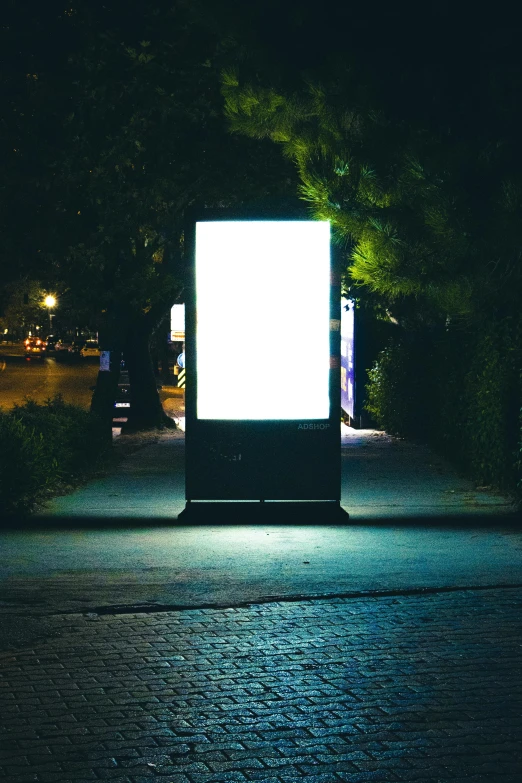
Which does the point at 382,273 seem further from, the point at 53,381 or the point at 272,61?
the point at 53,381

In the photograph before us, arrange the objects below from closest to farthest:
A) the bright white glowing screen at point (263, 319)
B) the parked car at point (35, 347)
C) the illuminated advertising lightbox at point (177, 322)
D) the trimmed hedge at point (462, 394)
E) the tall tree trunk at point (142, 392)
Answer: the bright white glowing screen at point (263, 319), the trimmed hedge at point (462, 394), the tall tree trunk at point (142, 392), the illuminated advertising lightbox at point (177, 322), the parked car at point (35, 347)

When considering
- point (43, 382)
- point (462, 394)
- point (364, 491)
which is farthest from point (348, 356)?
point (43, 382)

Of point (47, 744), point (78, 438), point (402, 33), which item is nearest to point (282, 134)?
point (402, 33)

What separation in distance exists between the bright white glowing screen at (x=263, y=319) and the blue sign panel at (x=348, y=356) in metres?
13.8

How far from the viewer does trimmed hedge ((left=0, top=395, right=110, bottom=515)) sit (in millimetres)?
12594

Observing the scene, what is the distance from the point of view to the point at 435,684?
241 inches

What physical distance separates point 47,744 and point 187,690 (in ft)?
3.23

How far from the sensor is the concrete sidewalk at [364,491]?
12.8 metres

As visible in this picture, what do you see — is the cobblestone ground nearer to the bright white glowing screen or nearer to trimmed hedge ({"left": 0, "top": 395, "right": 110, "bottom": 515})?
the bright white glowing screen

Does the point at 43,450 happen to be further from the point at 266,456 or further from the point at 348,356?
the point at 348,356

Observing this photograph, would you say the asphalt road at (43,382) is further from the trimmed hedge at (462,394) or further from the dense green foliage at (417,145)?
the dense green foliage at (417,145)

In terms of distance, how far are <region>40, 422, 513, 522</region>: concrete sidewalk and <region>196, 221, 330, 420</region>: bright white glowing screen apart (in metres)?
1.47

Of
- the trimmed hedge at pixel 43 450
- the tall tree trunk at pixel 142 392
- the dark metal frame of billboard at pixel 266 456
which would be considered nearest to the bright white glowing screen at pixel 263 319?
the dark metal frame of billboard at pixel 266 456

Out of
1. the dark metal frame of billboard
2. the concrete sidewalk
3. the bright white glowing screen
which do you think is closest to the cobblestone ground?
the dark metal frame of billboard
